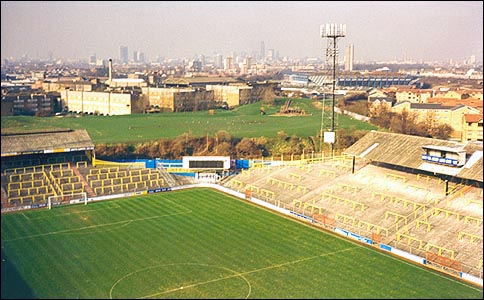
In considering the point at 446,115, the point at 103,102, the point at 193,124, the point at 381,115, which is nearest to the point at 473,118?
the point at 446,115

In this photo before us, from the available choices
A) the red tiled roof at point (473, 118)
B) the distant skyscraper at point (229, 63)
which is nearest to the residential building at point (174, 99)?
the red tiled roof at point (473, 118)

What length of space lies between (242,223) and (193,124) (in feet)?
106

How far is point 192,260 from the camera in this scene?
21359 millimetres

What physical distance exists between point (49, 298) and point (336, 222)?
14.3 meters

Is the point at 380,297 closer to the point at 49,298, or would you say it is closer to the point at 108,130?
the point at 49,298

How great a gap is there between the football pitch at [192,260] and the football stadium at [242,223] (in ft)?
0.26

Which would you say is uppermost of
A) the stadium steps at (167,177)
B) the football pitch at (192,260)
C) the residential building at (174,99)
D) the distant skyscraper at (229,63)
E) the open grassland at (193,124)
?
the distant skyscraper at (229,63)

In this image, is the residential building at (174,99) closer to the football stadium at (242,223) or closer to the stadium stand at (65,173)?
the football stadium at (242,223)

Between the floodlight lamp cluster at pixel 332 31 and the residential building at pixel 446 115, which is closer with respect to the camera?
the floodlight lamp cluster at pixel 332 31

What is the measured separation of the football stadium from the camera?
19.1m

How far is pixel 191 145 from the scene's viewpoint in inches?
1821

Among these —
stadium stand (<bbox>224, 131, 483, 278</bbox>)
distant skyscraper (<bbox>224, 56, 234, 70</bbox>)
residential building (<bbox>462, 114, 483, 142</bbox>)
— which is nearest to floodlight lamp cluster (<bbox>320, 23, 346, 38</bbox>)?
stadium stand (<bbox>224, 131, 483, 278</bbox>)

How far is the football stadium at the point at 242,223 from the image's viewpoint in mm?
19078

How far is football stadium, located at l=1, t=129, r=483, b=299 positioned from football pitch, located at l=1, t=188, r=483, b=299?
0.26 feet
